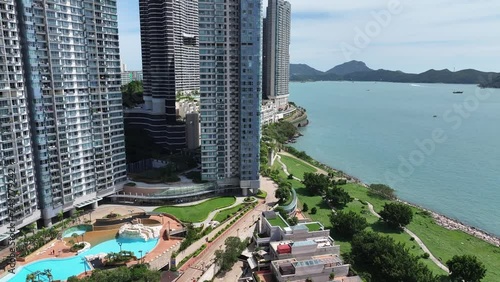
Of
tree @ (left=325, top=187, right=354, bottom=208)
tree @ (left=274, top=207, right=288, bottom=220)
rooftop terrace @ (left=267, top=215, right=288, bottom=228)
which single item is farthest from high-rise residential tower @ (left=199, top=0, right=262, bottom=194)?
rooftop terrace @ (left=267, top=215, right=288, bottom=228)

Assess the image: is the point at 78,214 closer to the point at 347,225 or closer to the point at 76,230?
the point at 76,230

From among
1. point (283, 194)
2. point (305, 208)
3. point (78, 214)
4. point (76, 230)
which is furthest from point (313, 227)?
point (78, 214)

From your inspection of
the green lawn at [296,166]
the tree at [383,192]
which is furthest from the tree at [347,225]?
the green lawn at [296,166]

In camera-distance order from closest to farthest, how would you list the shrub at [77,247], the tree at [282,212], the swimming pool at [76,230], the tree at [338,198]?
the shrub at [77,247] < the swimming pool at [76,230] < the tree at [282,212] < the tree at [338,198]

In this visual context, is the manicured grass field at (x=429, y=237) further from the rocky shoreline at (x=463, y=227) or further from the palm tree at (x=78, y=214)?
the palm tree at (x=78, y=214)

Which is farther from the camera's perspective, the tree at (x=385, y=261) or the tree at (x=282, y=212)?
the tree at (x=282, y=212)

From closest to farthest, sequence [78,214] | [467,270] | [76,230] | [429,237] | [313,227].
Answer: [467,270]
[313,227]
[76,230]
[78,214]
[429,237]

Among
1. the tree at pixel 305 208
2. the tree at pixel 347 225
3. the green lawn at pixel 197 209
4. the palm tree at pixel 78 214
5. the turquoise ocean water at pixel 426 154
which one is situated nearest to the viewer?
the tree at pixel 347 225
